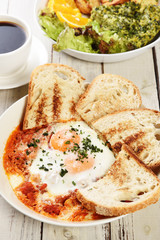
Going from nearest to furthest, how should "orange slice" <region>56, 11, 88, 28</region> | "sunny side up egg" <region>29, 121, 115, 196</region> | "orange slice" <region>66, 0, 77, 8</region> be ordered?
"sunny side up egg" <region>29, 121, 115, 196</region> → "orange slice" <region>56, 11, 88, 28</region> → "orange slice" <region>66, 0, 77, 8</region>

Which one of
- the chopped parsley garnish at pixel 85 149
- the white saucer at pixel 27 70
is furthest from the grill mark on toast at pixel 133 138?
the white saucer at pixel 27 70

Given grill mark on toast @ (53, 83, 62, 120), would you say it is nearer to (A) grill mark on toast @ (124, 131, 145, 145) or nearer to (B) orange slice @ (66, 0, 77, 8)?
(A) grill mark on toast @ (124, 131, 145, 145)

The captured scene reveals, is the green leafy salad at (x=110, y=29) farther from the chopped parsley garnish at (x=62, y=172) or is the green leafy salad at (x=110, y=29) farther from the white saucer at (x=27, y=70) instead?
the chopped parsley garnish at (x=62, y=172)

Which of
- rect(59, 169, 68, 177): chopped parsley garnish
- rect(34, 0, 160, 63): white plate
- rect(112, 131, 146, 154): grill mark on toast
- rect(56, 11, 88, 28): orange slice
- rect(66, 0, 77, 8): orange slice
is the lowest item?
rect(59, 169, 68, 177): chopped parsley garnish

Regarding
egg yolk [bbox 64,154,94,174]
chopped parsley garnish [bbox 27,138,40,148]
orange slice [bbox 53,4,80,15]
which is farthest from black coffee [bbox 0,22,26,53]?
egg yolk [bbox 64,154,94,174]

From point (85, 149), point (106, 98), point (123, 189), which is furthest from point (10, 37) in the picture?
point (123, 189)
